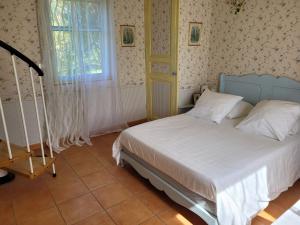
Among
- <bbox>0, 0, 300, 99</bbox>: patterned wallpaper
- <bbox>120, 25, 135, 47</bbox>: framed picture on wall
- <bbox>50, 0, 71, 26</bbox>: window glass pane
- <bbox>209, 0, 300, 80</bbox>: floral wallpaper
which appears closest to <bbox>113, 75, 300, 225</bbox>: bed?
<bbox>209, 0, 300, 80</bbox>: floral wallpaper

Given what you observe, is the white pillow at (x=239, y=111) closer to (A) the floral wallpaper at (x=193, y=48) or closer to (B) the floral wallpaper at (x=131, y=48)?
(A) the floral wallpaper at (x=193, y=48)

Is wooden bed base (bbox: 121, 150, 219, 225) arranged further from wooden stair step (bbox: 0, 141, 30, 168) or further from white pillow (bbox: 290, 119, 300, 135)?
white pillow (bbox: 290, 119, 300, 135)

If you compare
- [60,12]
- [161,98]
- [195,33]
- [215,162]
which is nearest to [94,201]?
[215,162]

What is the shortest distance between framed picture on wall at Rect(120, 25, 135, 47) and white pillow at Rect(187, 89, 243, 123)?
5.17 feet

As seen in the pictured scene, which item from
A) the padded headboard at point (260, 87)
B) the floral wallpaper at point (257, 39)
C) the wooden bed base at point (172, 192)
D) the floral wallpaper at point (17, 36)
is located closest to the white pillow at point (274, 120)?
the padded headboard at point (260, 87)

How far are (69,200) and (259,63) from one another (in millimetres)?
2870

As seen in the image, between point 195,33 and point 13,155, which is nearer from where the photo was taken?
point 13,155

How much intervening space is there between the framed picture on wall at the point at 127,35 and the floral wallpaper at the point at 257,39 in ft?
4.23

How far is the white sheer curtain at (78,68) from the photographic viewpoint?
304 cm

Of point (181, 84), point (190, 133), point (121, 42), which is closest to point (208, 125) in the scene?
point (190, 133)

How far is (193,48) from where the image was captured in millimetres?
3604

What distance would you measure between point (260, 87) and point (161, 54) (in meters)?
1.56

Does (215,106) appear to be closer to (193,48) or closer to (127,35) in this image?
(193,48)

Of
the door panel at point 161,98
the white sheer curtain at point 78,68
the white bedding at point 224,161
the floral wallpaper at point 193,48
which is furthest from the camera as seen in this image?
the door panel at point 161,98
